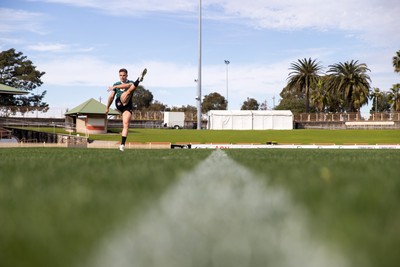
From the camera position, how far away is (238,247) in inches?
45.0

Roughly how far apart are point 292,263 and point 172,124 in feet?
243

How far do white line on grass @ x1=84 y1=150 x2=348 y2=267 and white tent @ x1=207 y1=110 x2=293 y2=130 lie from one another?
72.1 metres

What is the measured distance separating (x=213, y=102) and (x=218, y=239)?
421 feet

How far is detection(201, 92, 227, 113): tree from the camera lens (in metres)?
129

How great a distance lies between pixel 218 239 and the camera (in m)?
1.21

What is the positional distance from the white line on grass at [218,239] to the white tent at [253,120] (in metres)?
72.1

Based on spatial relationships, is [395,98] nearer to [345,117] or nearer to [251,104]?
[345,117]

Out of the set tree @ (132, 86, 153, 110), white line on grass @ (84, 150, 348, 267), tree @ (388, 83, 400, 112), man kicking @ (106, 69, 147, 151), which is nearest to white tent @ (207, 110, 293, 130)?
tree @ (388, 83, 400, 112)

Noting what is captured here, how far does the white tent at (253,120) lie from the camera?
7362 cm

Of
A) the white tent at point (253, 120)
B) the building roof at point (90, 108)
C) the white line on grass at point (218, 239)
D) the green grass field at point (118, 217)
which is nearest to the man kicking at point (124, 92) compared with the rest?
the green grass field at point (118, 217)

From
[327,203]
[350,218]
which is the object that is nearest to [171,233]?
[350,218]

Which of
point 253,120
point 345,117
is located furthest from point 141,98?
point 345,117

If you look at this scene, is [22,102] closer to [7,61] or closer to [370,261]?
[7,61]

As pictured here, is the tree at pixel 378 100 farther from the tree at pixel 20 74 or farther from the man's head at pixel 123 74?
the man's head at pixel 123 74
